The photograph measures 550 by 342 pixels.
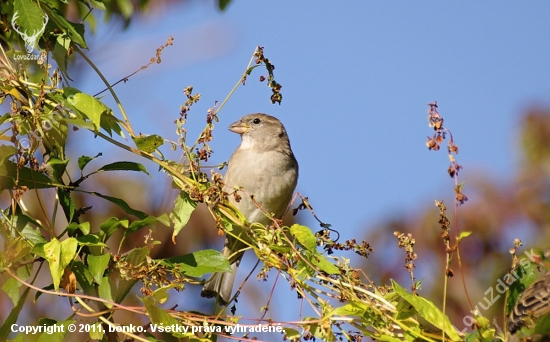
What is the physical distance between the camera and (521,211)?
16.2ft

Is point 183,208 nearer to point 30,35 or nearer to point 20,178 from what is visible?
point 20,178

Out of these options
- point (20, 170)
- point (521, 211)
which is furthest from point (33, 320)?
point (521, 211)

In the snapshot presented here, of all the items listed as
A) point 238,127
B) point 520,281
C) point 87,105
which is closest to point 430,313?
point 520,281

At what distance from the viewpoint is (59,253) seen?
7.30 feet

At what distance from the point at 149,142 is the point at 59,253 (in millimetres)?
470

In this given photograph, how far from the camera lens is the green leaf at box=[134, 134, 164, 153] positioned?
2.44 m

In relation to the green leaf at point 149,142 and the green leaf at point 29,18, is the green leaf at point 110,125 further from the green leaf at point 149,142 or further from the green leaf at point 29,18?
the green leaf at point 29,18

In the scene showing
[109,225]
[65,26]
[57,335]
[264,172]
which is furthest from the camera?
[264,172]

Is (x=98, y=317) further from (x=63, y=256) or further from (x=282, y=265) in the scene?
(x=282, y=265)

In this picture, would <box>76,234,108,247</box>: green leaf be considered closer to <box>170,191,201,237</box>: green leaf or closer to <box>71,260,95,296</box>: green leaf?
<box>71,260,95,296</box>: green leaf

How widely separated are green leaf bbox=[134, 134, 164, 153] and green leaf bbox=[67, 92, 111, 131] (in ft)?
0.53

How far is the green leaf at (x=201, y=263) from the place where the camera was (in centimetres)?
244

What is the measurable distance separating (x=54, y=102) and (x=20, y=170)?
249 mm

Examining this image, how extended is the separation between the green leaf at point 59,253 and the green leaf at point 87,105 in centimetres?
36
